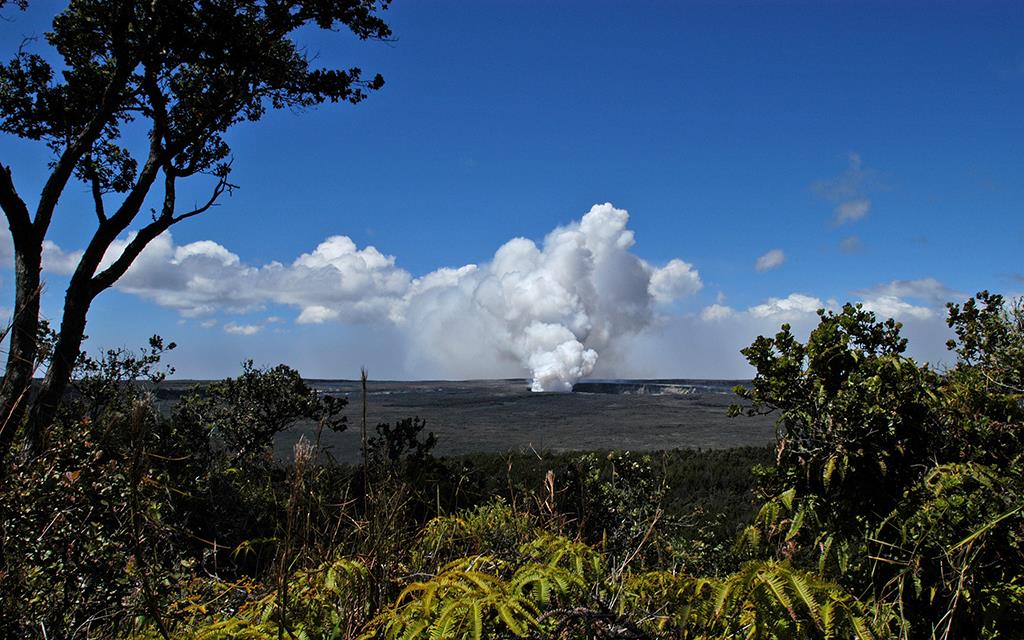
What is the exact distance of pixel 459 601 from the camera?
1.42 meters

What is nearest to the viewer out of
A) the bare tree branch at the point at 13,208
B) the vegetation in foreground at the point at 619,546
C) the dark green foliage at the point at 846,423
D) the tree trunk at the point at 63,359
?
the vegetation in foreground at the point at 619,546

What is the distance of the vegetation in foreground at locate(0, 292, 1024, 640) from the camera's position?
5.05 ft

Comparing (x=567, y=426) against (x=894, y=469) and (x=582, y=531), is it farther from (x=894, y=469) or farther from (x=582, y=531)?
(x=894, y=469)

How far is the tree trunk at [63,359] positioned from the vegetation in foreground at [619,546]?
333 centimetres

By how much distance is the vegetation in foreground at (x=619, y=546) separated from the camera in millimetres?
1538

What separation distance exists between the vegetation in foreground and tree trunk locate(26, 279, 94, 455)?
3331mm

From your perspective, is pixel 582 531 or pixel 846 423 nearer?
pixel 846 423

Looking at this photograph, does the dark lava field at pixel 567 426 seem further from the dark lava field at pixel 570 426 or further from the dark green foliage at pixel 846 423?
the dark green foliage at pixel 846 423

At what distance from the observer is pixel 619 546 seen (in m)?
4.93

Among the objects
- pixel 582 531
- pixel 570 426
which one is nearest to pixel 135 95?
pixel 582 531

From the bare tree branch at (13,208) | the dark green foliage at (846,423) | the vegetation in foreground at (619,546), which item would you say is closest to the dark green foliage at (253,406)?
the bare tree branch at (13,208)

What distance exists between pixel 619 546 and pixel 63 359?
6639 mm

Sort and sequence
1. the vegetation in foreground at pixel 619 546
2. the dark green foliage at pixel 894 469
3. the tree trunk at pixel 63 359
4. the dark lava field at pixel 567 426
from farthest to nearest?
the dark lava field at pixel 567 426 < the tree trunk at pixel 63 359 < the dark green foliage at pixel 894 469 < the vegetation in foreground at pixel 619 546

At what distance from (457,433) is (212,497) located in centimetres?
1271
